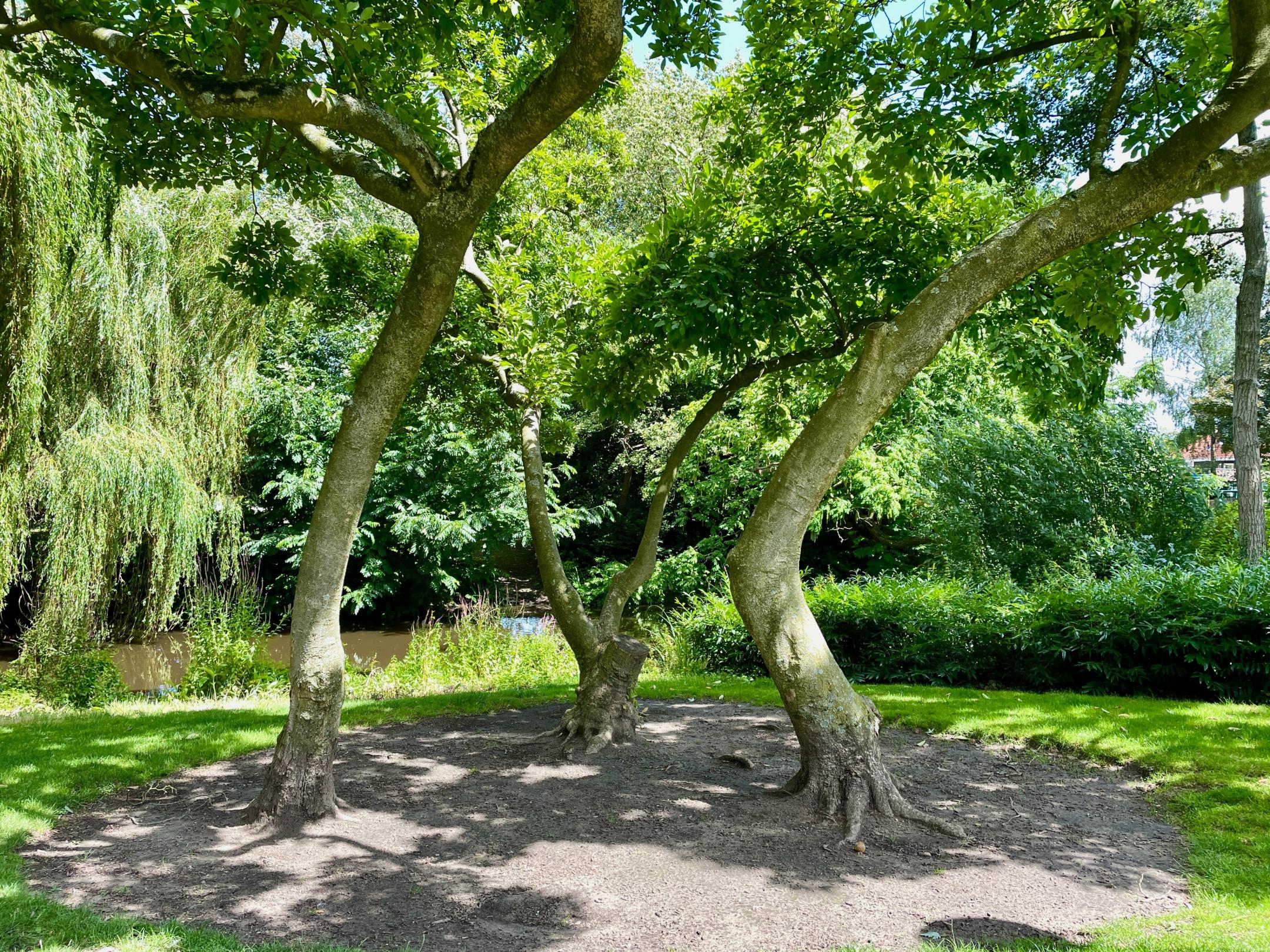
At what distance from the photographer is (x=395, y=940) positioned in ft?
11.7

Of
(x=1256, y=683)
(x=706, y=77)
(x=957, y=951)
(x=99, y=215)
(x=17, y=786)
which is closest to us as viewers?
(x=957, y=951)

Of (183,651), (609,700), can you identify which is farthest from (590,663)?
(183,651)

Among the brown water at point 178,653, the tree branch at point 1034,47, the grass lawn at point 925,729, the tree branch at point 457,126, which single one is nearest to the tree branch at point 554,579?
the grass lawn at point 925,729

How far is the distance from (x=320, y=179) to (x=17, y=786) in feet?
16.1

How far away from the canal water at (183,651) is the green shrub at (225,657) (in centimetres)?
60

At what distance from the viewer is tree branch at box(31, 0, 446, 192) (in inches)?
175

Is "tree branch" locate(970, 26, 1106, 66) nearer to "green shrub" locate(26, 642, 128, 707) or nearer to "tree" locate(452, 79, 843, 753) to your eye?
"tree" locate(452, 79, 843, 753)

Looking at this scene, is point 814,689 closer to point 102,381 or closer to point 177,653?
point 102,381

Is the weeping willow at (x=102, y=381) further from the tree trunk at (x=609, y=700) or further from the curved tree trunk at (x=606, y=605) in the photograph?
the tree trunk at (x=609, y=700)

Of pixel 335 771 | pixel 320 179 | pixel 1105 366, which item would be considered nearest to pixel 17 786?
pixel 335 771

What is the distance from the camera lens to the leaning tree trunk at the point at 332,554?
16.0 ft

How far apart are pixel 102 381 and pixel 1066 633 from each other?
A: 12.3 metres

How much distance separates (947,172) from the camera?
675cm

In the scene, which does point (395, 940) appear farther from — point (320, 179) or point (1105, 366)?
point (1105, 366)
